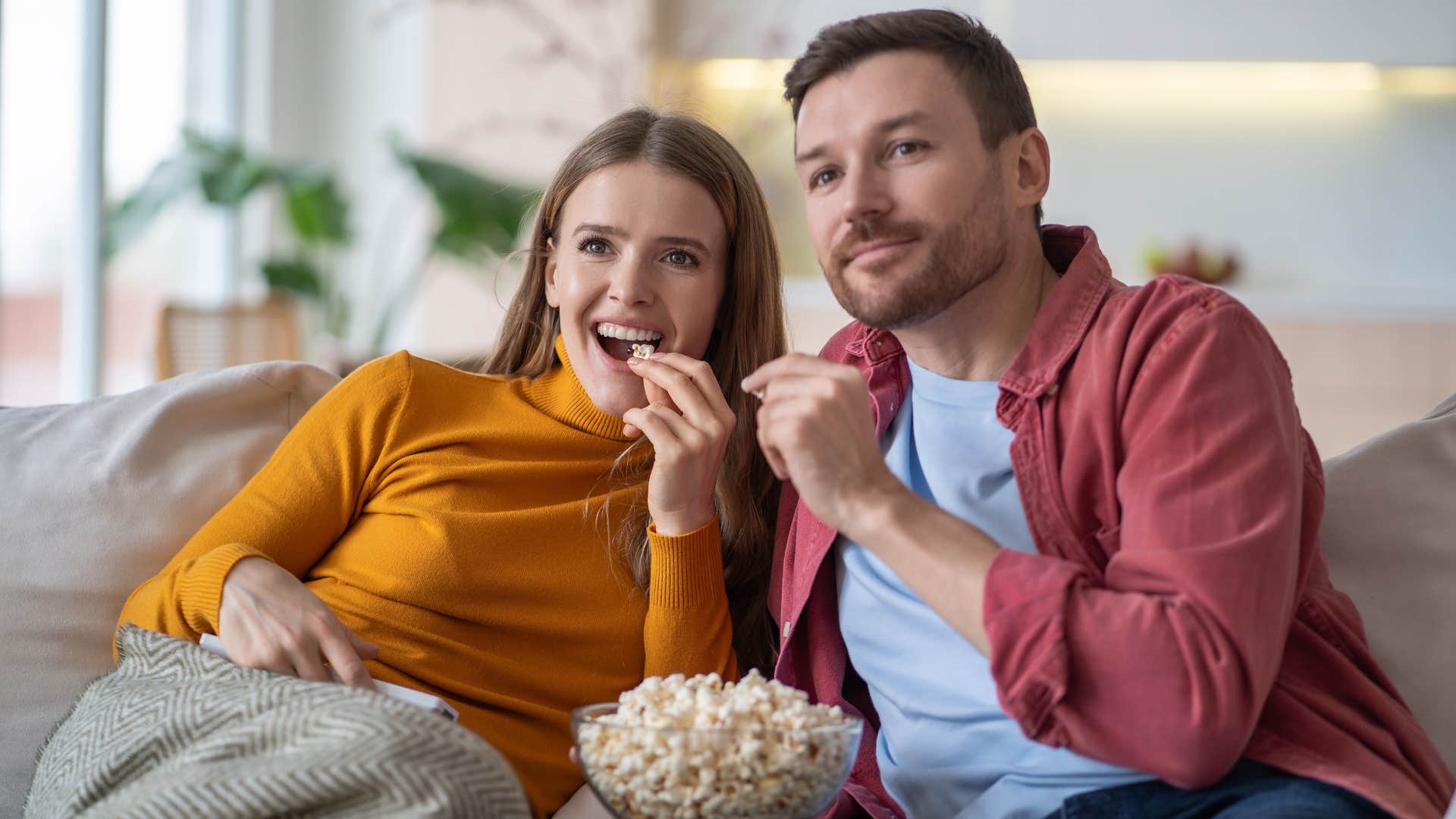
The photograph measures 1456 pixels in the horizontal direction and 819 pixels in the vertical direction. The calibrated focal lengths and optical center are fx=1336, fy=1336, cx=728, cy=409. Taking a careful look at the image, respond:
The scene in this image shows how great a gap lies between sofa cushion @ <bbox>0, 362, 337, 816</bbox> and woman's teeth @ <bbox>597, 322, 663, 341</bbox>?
46 cm

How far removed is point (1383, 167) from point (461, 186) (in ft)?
11.1

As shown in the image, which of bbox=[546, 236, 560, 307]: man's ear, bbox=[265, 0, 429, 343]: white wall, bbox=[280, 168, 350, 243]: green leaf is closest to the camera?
bbox=[546, 236, 560, 307]: man's ear

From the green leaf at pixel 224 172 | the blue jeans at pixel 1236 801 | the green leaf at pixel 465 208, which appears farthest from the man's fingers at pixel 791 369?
the green leaf at pixel 224 172

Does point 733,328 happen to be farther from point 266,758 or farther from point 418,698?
point 266,758

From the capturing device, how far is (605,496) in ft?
5.74

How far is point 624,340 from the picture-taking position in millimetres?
1836

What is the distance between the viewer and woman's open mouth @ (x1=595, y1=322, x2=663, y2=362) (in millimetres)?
1769

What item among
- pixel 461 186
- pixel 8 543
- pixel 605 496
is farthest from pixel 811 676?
pixel 461 186

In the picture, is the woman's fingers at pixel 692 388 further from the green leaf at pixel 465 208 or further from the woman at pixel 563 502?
the green leaf at pixel 465 208

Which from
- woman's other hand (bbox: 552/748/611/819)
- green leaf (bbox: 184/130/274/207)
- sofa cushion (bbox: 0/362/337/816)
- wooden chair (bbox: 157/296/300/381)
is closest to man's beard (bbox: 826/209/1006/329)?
woman's other hand (bbox: 552/748/611/819)

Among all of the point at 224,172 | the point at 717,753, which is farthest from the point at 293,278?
the point at 717,753

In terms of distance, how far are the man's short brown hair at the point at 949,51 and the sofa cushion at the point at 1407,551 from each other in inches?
24.2

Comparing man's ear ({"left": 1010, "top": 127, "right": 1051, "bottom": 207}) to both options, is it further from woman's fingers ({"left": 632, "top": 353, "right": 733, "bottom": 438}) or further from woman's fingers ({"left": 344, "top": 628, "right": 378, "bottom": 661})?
woman's fingers ({"left": 344, "top": 628, "right": 378, "bottom": 661})

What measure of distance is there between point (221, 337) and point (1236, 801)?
144 inches
